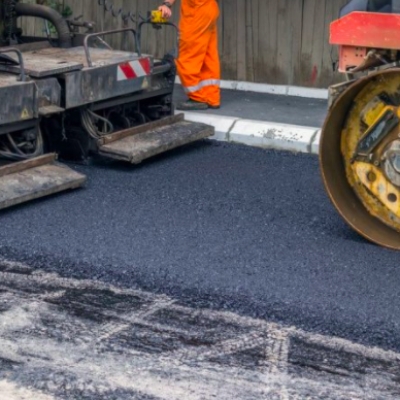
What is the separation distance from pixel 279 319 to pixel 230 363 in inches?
22.5

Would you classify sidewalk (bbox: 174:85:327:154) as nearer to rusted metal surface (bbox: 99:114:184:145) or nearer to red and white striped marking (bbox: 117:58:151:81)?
rusted metal surface (bbox: 99:114:184:145)

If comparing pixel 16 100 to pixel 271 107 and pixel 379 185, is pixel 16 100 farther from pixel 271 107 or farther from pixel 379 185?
pixel 271 107

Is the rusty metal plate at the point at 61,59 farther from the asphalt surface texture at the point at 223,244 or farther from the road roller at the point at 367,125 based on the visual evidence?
the road roller at the point at 367,125

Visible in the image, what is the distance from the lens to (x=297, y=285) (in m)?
5.38

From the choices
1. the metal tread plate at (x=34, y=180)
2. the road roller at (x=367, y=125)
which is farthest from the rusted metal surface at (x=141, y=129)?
the road roller at (x=367, y=125)

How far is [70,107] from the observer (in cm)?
746

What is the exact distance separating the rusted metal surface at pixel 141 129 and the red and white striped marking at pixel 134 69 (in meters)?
0.38

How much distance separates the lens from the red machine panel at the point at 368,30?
18.5ft

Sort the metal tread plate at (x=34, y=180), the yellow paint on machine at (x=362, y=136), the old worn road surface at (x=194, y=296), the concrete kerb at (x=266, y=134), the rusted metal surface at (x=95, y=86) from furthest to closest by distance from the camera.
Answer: the concrete kerb at (x=266, y=134), the rusted metal surface at (x=95, y=86), the metal tread plate at (x=34, y=180), the yellow paint on machine at (x=362, y=136), the old worn road surface at (x=194, y=296)

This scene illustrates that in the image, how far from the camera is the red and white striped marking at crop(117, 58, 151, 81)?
25.8 feet

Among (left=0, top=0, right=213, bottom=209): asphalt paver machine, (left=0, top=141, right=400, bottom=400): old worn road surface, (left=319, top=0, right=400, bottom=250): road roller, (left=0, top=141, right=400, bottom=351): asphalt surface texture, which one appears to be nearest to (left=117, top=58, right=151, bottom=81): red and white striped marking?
(left=0, top=0, right=213, bottom=209): asphalt paver machine

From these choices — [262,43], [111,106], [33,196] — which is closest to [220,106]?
[262,43]

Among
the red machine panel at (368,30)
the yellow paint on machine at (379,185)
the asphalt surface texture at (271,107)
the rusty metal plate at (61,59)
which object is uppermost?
the red machine panel at (368,30)

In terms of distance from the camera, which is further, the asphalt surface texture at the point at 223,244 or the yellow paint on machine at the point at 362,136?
the yellow paint on machine at the point at 362,136
